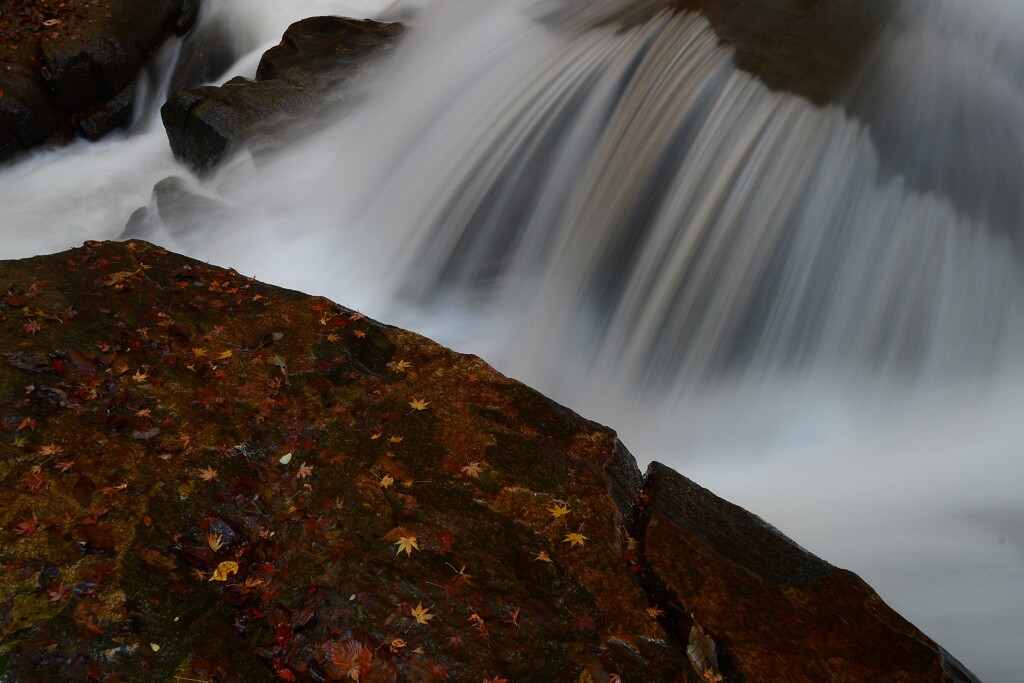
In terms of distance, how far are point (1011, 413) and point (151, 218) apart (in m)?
7.70

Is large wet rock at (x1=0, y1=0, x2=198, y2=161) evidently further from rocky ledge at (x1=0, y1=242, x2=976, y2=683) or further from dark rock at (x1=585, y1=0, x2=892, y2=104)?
dark rock at (x1=585, y1=0, x2=892, y2=104)

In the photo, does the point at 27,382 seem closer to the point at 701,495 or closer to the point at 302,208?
the point at 701,495

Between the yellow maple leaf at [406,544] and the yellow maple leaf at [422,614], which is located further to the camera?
the yellow maple leaf at [406,544]

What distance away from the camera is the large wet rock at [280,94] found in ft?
27.2

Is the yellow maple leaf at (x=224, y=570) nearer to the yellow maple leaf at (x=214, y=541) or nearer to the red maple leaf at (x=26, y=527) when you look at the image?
the yellow maple leaf at (x=214, y=541)

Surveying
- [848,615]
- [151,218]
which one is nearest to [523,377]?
[848,615]

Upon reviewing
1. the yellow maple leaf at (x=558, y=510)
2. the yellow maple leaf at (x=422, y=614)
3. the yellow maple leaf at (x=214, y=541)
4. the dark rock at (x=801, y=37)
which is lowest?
the yellow maple leaf at (x=214, y=541)

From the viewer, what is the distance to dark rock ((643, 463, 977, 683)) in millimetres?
2779

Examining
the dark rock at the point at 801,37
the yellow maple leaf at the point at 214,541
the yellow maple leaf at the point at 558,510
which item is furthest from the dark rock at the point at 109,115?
the yellow maple leaf at the point at 558,510

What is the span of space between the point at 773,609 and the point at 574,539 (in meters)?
0.84

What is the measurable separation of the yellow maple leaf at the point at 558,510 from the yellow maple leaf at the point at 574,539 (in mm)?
106

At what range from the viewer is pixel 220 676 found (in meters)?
2.42

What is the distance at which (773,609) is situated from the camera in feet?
9.72

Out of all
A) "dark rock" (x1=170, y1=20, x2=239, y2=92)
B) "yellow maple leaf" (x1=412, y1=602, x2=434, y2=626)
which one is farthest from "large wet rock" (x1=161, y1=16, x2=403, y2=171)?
"yellow maple leaf" (x1=412, y1=602, x2=434, y2=626)
